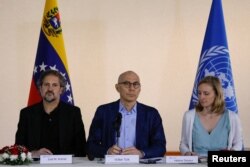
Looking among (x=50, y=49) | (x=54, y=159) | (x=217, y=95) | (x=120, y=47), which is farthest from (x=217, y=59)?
(x=54, y=159)

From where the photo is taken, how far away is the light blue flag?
18.5ft

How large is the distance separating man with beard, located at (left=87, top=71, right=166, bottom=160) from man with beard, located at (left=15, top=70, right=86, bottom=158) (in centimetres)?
25

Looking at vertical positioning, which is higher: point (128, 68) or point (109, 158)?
point (128, 68)

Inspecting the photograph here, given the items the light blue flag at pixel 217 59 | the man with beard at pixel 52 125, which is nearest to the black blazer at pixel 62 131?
the man with beard at pixel 52 125

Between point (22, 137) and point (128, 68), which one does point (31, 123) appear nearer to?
point (22, 137)

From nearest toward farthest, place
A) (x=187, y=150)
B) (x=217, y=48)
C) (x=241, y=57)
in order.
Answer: (x=187, y=150) < (x=217, y=48) < (x=241, y=57)

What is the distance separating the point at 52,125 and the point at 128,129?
73 centimetres

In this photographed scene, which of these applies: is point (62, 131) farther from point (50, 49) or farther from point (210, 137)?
point (50, 49)

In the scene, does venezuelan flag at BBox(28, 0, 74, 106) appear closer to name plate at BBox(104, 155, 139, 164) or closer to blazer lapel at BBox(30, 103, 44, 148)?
blazer lapel at BBox(30, 103, 44, 148)

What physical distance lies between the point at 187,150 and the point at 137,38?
2.63 meters

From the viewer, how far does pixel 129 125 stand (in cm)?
454

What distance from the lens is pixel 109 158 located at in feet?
12.5

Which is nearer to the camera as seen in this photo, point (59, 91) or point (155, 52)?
point (59, 91)

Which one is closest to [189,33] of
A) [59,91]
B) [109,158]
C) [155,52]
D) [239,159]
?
[155,52]
